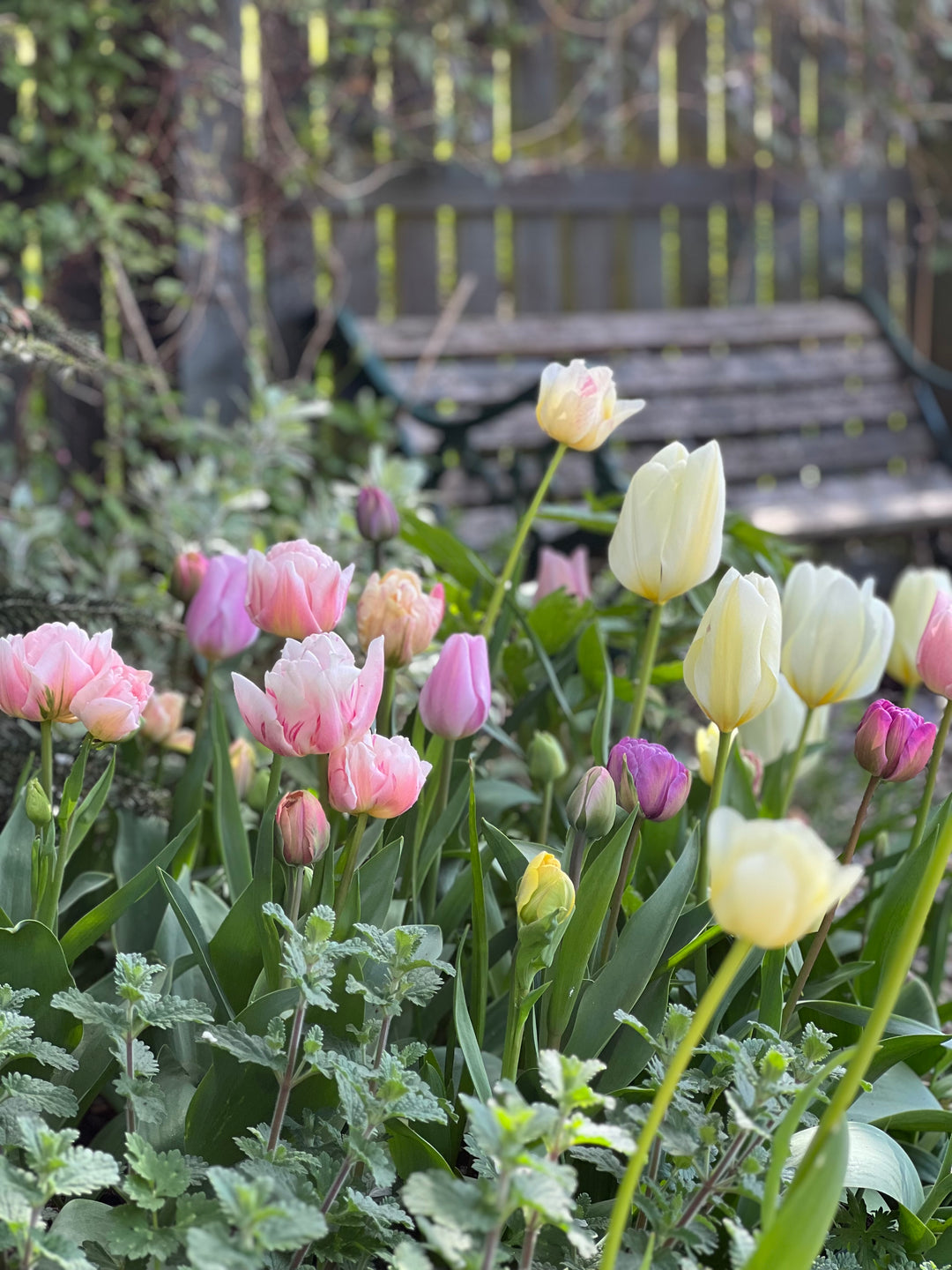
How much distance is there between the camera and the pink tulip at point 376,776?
2.01 feet

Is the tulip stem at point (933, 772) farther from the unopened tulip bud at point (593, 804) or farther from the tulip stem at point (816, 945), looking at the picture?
the unopened tulip bud at point (593, 804)

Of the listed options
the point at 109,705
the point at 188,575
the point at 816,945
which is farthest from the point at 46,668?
the point at 816,945

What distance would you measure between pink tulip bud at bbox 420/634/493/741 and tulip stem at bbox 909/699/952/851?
0.93ft

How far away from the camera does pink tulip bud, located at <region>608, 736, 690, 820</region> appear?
27.5 inches

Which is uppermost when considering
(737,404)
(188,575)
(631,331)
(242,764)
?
(188,575)

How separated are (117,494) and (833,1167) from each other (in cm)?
254

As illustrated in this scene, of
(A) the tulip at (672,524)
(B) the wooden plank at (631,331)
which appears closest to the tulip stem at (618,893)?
(A) the tulip at (672,524)

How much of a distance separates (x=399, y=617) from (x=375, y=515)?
0.24 metres

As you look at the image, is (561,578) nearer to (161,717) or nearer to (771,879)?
(161,717)

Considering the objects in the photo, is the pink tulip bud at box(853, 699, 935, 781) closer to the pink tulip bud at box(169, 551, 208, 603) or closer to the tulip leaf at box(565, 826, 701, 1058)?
the tulip leaf at box(565, 826, 701, 1058)

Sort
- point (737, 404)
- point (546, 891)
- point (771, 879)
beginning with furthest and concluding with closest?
1. point (737, 404)
2. point (546, 891)
3. point (771, 879)

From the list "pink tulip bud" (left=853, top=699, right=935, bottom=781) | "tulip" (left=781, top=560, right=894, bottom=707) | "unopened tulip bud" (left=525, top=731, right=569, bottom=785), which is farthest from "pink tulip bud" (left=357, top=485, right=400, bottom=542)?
"pink tulip bud" (left=853, top=699, right=935, bottom=781)

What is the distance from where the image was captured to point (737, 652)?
673 mm

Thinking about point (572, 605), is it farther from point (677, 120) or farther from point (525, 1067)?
point (677, 120)
